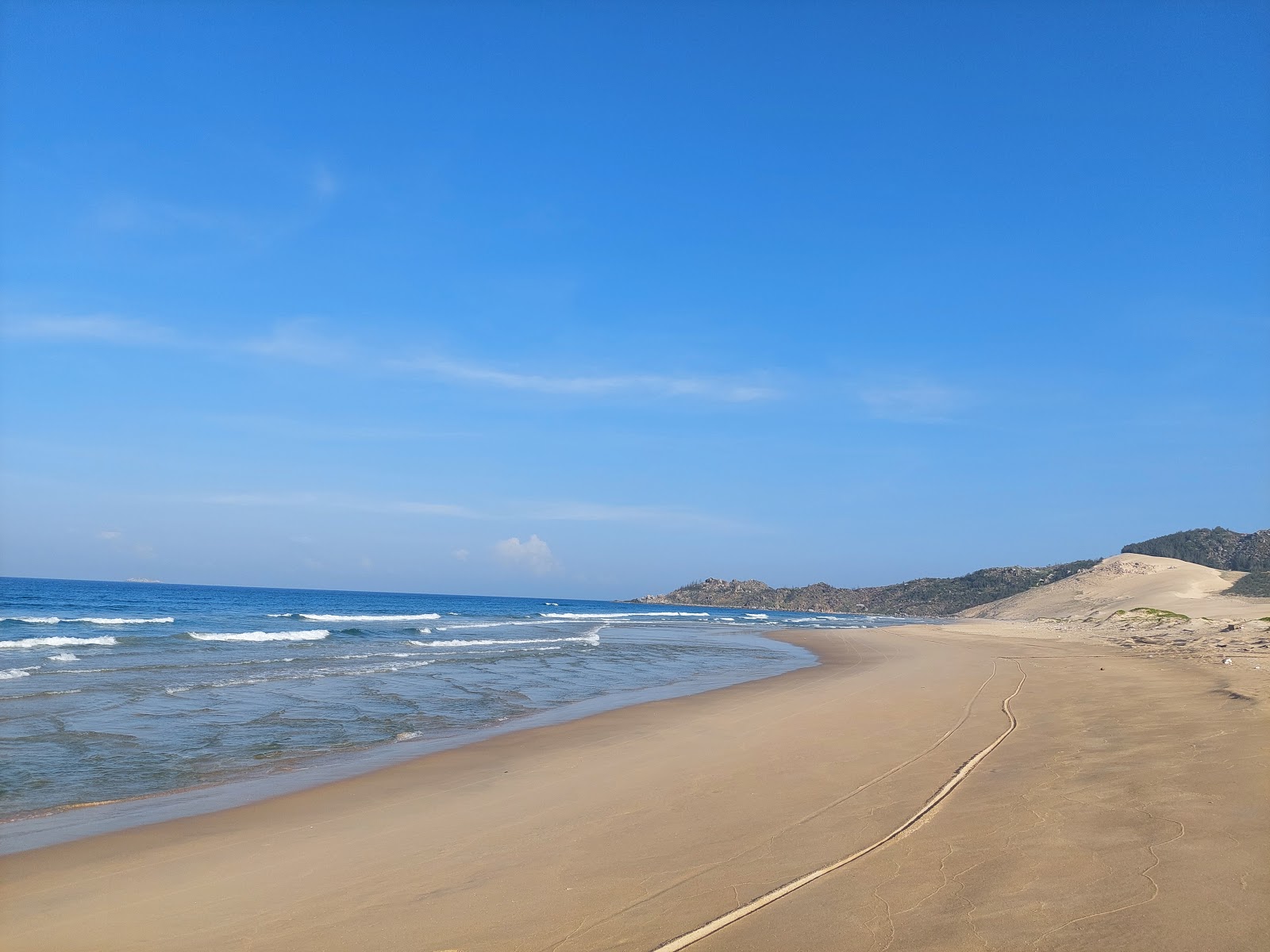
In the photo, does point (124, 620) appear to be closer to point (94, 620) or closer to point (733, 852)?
point (94, 620)

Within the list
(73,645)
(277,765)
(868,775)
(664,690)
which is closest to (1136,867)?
(868,775)

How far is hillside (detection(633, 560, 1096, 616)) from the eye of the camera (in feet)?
321

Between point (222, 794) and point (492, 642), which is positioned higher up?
point (222, 794)

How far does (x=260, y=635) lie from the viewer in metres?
33.9

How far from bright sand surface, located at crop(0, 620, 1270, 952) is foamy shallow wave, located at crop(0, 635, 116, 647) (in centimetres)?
2287

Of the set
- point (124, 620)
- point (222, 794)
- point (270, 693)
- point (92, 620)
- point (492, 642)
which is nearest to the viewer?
point (222, 794)

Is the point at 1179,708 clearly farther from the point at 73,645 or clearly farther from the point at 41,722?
the point at 73,645

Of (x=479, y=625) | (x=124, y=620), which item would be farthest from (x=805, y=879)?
(x=124, y=620)

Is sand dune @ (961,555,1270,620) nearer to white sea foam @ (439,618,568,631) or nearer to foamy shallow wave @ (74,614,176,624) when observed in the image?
white sea foam @ (439,618,568,631)

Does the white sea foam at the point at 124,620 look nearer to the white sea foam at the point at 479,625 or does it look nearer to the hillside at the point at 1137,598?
the white sea foam at the point at 479,625

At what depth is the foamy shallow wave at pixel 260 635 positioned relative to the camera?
104 feet

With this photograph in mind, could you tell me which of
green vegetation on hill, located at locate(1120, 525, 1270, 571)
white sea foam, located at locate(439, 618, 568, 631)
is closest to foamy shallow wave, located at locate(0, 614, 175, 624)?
white sea foam, located at locate(439, 618, 568, 631)

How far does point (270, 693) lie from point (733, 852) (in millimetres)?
13299

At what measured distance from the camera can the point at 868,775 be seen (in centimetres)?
817
